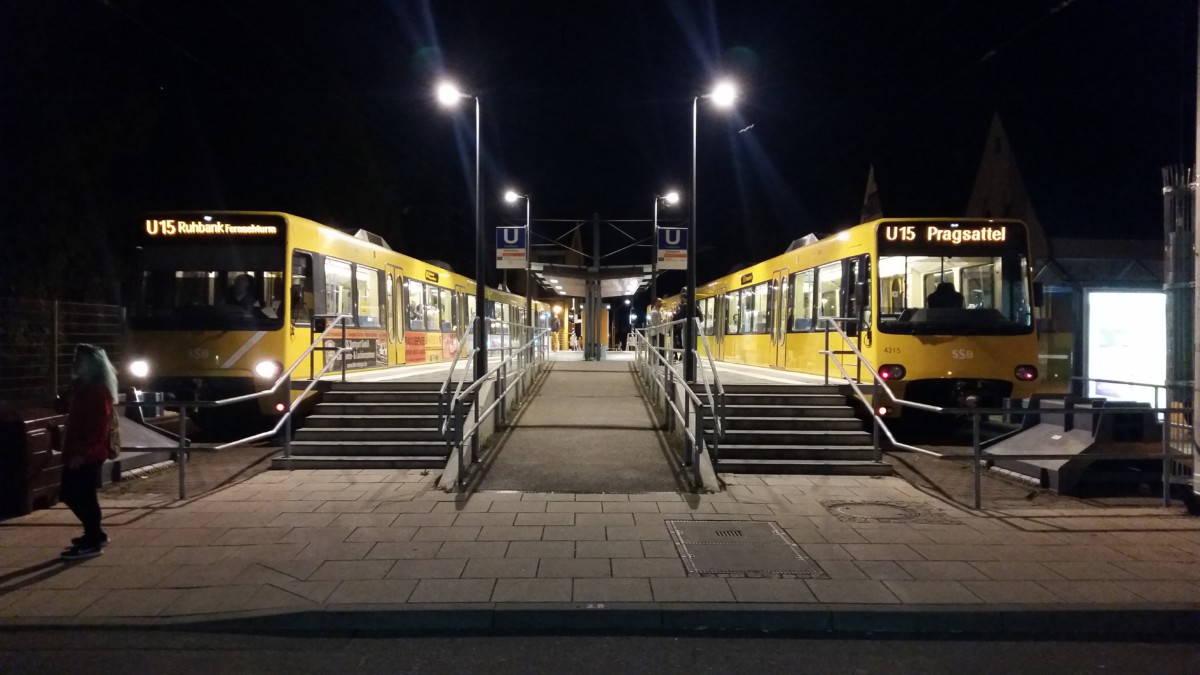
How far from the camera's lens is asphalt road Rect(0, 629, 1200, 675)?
15.8 feet

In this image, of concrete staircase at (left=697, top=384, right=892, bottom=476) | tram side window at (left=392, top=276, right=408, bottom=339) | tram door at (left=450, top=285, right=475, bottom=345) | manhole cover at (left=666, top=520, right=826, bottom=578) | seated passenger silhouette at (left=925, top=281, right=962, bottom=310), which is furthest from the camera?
tram door at (left=450, top=285, right=475, bottom=345)

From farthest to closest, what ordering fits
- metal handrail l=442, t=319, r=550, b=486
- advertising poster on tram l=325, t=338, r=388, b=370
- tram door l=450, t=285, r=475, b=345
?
1. tram door l=450, t=285, r=475, b=345
2. advertising poster on tram l=325, t=338, r=388, b=370
3. metal handrail l=442, t=319, r=550, b=486

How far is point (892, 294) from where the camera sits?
40.7ft

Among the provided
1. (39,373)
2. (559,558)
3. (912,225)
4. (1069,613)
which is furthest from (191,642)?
(39,373)

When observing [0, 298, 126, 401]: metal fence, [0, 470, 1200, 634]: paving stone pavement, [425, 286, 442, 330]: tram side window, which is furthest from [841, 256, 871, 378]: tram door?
[0, 298, 126, 401]: metal fence

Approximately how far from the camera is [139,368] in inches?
473

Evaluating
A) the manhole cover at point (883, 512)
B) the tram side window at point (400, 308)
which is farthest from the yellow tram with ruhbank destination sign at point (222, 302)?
the manhole cover at point (883, 512)

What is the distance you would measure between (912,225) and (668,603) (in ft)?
29.0

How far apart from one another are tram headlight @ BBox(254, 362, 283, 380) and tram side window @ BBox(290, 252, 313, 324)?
726mm

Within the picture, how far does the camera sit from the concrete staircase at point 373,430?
34.2 ft

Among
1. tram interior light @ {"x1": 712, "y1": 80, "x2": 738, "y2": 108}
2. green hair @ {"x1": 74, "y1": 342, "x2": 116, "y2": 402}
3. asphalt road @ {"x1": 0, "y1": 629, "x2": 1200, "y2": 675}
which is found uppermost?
tram interior light @ {"x1": 712, "y1": 80, "x2": 738, "y2": 108}

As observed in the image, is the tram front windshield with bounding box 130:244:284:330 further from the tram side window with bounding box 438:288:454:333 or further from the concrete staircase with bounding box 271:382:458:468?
the tram side window with bounding box 438:288:454:333

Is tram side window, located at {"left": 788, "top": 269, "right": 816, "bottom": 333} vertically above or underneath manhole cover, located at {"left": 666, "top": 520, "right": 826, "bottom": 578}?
above

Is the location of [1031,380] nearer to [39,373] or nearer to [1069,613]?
[1069,613]
